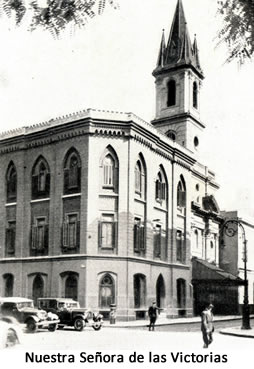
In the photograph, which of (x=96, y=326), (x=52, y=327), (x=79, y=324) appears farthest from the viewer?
(x=96, y=326)

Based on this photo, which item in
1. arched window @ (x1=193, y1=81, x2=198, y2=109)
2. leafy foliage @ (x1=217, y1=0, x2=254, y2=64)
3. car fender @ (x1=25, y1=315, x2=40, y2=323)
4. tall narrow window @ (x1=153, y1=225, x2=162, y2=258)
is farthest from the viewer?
arched window @ (x1=193, y1=81, x2=198, y2=109)

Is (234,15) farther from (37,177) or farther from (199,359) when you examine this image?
(37,177)

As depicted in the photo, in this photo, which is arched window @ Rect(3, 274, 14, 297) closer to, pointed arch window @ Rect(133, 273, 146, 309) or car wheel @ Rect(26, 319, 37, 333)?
pointed arch window @ Rect(133, 273, 146, 309)

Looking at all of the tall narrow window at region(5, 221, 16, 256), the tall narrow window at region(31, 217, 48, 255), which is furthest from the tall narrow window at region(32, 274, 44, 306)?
the tall narrow window at region(5, 221, 16, 256)

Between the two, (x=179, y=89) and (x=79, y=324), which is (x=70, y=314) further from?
(x=179, y=89)

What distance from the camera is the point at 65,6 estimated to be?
18.3 ft

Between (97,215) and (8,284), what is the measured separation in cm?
890

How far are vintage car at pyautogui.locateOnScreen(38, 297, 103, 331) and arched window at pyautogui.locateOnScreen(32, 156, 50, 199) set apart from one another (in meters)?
11.4

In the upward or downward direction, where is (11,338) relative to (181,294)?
upward

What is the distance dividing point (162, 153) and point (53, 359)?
Answer: 3071 cm

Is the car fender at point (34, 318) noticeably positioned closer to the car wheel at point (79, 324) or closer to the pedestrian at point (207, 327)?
the car wheel at point (79, 324)

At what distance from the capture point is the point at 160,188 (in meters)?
38.0

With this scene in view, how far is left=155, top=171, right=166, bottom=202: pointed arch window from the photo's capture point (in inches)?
1481

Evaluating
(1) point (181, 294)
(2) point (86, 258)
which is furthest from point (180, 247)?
(2) point (86, 258)
